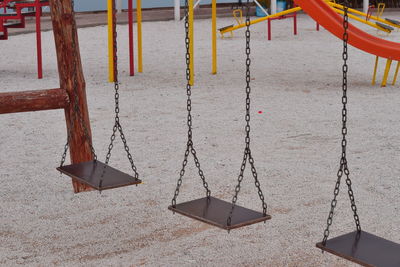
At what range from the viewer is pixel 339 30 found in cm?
781

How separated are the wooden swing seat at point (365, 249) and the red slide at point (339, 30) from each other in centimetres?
484

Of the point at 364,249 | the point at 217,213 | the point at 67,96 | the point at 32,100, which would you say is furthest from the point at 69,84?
the point at 364,249

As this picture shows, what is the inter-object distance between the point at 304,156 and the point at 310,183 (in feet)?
2.23

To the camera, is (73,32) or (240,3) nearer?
(73,32)

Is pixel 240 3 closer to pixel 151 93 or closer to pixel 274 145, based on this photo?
pixel 151 93

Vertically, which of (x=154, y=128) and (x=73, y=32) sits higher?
(x=73, y=32)

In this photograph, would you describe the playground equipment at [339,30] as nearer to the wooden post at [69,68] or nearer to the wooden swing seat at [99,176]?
the wooden post at [69,68]

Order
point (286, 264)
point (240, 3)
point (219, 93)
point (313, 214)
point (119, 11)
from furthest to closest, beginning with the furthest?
point (240, 3) → point (119, 11) → point (219, 93) → point (313, 214) → point (286, 264)

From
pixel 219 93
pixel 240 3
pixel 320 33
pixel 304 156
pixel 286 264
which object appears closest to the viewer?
pixel 286 264

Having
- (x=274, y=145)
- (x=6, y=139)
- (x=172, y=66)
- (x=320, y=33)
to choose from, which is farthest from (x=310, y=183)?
(x=320, y=33)

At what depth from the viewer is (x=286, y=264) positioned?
11.4 feet

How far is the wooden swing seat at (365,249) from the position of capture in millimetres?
2783

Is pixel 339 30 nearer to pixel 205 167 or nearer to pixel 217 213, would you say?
pixel 205 167

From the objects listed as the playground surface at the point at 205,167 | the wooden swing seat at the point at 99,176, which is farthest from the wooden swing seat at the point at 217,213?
the wooden swing seat at the point at 99,176
